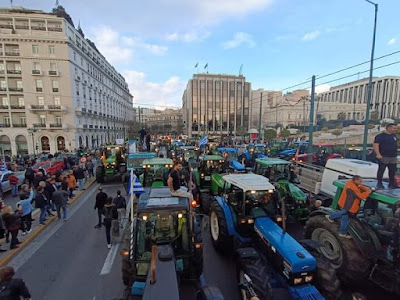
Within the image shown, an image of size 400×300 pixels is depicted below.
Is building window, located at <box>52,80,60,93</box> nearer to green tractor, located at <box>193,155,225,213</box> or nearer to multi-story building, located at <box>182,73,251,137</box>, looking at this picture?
green tractor, located at <box>193,155,225,213</box>

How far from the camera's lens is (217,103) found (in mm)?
71188

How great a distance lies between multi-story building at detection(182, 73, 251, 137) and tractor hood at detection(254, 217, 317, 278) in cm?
6479

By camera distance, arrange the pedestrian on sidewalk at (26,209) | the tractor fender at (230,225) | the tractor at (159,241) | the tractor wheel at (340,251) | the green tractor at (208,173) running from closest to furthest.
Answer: the tractor at (159,241) → the tractor wheel at (340,251) → the tractor fender at (230,225) → the pedestrian on sidewalk at (26,209) → the green tractor at (208,173)

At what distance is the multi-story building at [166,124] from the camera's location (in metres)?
104

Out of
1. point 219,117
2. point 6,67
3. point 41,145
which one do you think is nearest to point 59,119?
point 41,145

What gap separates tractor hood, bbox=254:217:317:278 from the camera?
369cm

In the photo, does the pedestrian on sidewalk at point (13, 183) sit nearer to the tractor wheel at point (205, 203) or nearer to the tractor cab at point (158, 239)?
the tractor wheel at point (205, 203)

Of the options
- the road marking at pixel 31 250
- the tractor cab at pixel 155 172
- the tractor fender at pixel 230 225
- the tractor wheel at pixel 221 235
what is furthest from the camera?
the tractor cab at pixel 155 172

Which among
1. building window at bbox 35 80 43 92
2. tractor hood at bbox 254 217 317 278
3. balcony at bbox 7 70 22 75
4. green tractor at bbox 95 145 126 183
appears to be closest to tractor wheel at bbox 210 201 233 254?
tractor hood at bbox 254 217 317 278

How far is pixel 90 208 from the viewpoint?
9852 mm

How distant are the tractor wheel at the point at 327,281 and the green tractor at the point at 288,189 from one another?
2.57m

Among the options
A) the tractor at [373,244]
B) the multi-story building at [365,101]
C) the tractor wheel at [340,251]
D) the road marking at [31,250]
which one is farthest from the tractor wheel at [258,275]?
the multi-story building at [365,101]

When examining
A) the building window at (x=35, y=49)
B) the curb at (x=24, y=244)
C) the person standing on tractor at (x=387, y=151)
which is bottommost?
the curb at (x=24, y=244)

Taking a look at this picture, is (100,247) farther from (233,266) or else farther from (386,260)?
(386,260)
